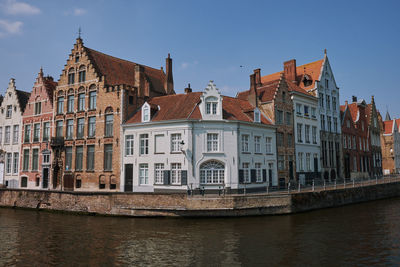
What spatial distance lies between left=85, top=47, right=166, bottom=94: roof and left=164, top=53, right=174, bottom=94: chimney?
2.73 ft

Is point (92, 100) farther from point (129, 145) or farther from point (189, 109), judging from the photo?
point (189, 109)

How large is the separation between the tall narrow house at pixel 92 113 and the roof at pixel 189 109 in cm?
227

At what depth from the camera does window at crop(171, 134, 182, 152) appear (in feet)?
88.4

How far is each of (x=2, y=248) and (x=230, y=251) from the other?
11077 mm

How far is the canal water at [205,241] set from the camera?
1319 cm

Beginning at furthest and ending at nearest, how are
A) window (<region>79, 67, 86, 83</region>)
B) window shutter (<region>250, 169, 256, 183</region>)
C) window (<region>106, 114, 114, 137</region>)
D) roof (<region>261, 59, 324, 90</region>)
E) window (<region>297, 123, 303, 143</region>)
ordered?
roof (<region>261, 59, 324, 90</region>), window (<region>297, 123, 303, 143</region>), window (<region>79, 67, 86, 83</region>), window (<region>106, 114, 114, 137</region>), window shutter (<region>250, 169, 256, 183</region>)

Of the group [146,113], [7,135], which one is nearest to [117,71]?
[146,113]

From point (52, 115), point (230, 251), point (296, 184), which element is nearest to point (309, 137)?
point (296, 184)

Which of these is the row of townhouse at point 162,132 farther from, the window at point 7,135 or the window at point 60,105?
the window at point 7,135

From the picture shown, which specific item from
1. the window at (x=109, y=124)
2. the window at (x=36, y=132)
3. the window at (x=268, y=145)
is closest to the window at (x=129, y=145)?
the window at (x=109, y=124)

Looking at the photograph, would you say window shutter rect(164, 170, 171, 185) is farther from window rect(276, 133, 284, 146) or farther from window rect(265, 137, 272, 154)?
window rect(276, 133, 284, 146)

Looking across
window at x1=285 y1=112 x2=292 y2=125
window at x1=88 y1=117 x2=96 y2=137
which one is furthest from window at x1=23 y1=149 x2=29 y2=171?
window at x1=285 y1=112 x2=292 y2=125

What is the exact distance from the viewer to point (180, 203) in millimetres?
22750

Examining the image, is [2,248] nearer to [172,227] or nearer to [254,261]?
[172,227]
